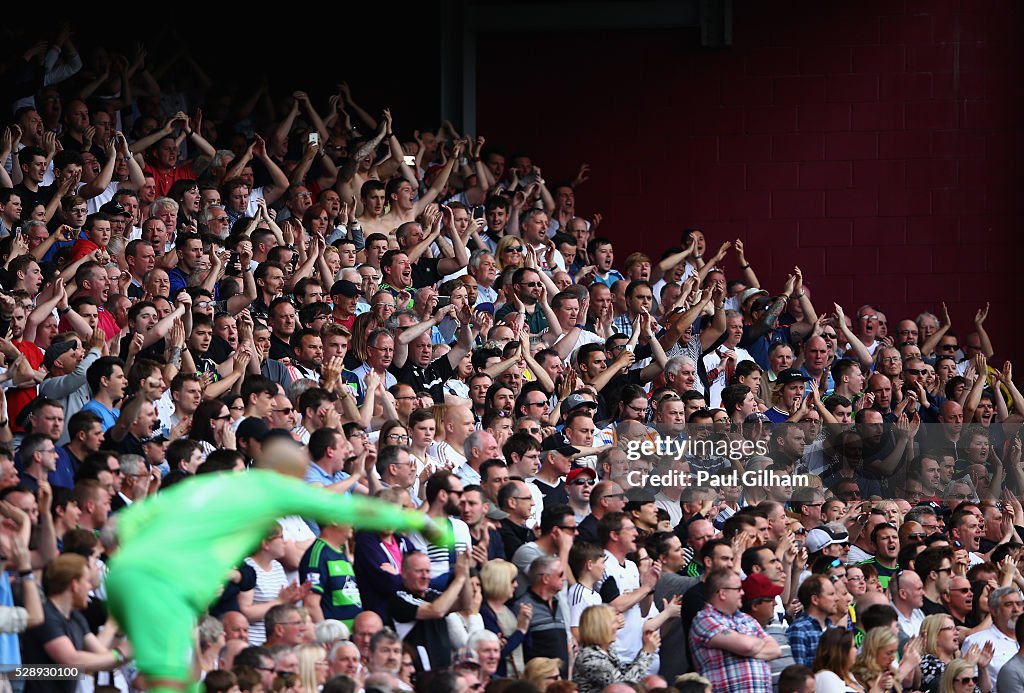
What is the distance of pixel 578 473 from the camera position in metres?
8.62

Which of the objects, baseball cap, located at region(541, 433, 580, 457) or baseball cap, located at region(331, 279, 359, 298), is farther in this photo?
baseball cap, located at region(331, 279, 359, 298)

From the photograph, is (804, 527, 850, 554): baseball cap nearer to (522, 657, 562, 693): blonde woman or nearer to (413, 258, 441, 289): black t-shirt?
(522, 657, 562, 693): blonde woman

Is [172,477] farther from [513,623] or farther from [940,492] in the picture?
[940,492]

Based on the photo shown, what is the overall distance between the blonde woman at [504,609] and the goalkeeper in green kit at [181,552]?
11.6 ft

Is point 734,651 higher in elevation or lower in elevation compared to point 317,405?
lower

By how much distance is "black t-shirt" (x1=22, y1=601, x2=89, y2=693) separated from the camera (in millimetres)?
5918

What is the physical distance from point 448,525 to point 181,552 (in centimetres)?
357

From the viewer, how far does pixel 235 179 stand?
11.5 metres

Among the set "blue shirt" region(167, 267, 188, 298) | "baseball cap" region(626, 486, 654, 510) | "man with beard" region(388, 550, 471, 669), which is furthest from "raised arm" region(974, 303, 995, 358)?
"man with beard" region(388, 550, 471, 669)

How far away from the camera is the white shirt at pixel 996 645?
833cm

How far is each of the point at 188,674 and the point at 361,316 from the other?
19.6 feet

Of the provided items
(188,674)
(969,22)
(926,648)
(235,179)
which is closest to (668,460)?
(926,648)

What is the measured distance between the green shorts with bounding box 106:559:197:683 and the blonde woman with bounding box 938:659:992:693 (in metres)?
5.33

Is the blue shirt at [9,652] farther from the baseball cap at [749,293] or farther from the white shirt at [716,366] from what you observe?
the baseball cap at [749,293]
